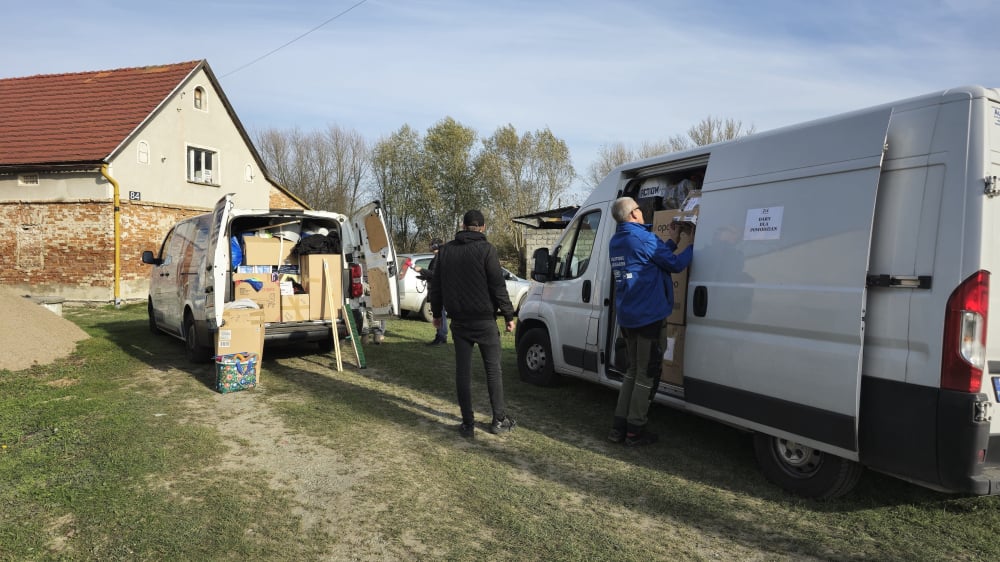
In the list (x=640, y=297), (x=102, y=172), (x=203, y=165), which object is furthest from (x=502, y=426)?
(x=203, y=165)

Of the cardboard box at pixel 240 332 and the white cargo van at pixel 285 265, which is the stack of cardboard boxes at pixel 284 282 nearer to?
the white cargo van at pixel 285 265

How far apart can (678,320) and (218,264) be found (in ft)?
15.7

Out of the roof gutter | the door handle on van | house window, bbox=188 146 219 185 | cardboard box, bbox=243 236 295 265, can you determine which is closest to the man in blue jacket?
the door handle on van

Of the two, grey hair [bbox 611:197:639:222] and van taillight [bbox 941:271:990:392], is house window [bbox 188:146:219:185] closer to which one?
grey hair [bbox 611:197:639:222]

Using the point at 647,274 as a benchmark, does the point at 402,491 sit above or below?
below

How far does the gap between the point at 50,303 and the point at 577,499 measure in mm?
13165

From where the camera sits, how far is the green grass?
Answer: 336 centimetres

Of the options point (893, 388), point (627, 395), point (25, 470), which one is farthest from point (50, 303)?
point (893, 388)

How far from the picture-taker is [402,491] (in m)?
4.10

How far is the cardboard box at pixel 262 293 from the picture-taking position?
311 inches

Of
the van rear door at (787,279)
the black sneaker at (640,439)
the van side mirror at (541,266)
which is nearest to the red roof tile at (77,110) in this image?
the van side mirror at (541,266)

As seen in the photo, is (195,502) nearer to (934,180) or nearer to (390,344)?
(934,180)

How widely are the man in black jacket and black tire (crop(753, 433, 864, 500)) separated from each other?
2.07 m

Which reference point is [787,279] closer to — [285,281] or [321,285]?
[321,285]
